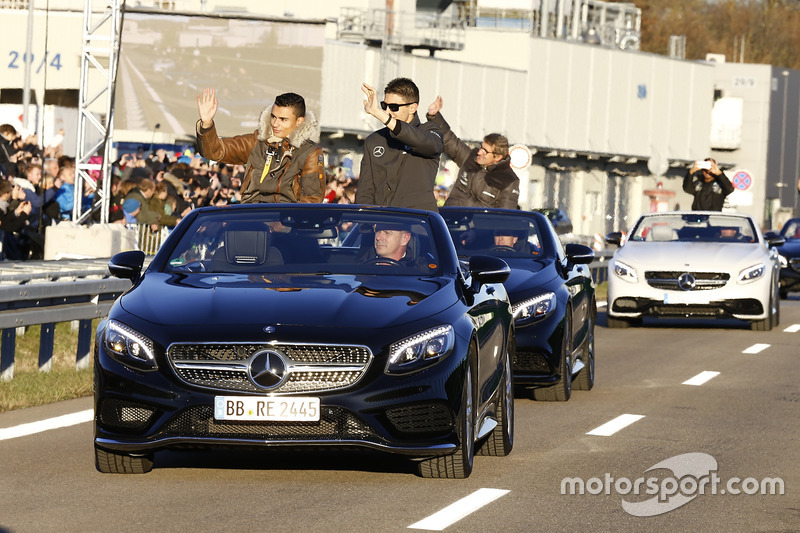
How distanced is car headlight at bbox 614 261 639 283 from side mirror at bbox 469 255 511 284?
38.5ft

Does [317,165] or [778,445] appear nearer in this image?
[778,445]

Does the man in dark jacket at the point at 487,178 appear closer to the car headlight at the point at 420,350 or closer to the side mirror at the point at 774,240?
the side mirror at the point at 774,240

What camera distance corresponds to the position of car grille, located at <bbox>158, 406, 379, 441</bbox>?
26.4ft

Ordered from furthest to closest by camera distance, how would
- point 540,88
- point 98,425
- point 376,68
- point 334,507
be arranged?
point 540,88
point 376,68
point 98,425
point 334,507

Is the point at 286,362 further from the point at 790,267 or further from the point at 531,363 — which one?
the point at 790,267

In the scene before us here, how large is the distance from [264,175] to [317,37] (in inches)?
1398

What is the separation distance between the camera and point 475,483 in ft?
28.6

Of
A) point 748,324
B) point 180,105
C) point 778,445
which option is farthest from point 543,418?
point 180,105

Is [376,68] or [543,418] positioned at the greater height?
[376,68]

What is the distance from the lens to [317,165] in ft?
39.4

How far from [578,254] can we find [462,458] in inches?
202

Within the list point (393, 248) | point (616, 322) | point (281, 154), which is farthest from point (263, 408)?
point (616, 322)

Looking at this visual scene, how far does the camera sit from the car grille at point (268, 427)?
8.05 m

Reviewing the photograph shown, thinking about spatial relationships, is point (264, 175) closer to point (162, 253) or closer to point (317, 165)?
point (317, 165)
